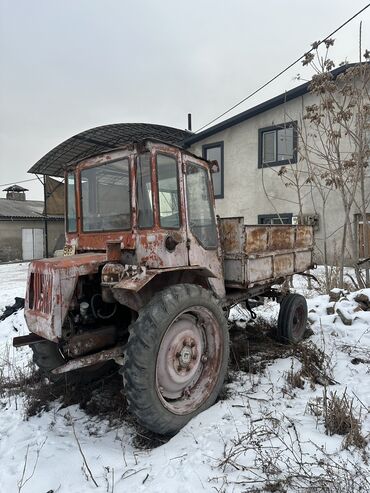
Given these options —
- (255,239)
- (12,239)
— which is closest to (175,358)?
(255,239)

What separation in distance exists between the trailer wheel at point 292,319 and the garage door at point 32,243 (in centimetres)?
2102

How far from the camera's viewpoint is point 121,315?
3.62m

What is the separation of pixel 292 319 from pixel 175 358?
255cm

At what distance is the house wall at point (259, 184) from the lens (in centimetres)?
1140

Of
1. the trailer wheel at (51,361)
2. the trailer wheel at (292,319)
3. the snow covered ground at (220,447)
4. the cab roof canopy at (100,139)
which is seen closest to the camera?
the snow covered ground at (220,447)

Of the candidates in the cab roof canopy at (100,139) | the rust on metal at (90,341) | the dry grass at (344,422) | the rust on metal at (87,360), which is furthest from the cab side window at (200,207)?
the cab roof canopy at (100,139)

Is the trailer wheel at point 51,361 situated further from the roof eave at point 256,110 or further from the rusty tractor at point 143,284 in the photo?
the roof eave at point 256,110

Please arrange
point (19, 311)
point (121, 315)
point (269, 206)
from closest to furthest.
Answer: point (121, 315) → point (19, 311) → point (269, 206)

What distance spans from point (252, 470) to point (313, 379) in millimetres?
1614

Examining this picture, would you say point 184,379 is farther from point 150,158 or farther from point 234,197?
point 234,197

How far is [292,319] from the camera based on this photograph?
5.19 m

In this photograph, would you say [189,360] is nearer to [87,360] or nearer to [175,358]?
[175,358]

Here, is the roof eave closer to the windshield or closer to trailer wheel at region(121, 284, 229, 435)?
the windshield

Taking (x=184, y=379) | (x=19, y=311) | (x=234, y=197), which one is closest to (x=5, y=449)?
(x=184, y=379)
